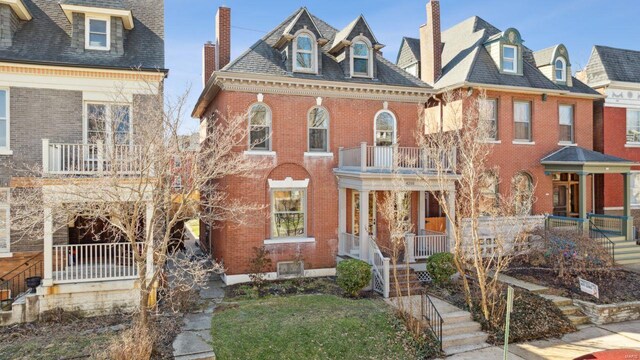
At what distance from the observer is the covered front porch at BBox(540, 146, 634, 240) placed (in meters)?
19.0

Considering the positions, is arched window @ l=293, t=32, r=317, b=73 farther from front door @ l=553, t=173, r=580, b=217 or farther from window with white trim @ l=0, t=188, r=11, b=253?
front door @ l=553, t=173, r=580, b=217

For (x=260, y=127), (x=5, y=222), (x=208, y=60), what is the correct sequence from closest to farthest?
(x=5, y=222) → (x=260, y=127) → (x=208, y=60)

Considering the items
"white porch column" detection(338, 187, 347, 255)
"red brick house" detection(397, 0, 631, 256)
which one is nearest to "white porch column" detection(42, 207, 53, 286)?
"white porch column" detection(338, 187, 347, 255)

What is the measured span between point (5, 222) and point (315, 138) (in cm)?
1124

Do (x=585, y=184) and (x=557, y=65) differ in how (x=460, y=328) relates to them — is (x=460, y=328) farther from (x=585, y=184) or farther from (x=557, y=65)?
(x=557, y=65)

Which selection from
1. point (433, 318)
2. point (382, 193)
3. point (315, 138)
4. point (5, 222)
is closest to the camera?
point (433, 318)

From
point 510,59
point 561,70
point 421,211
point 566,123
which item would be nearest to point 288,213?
point 421,211

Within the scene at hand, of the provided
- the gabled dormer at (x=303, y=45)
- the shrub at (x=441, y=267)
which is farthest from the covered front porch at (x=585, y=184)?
the gabled dormer at (x=303, y=45)

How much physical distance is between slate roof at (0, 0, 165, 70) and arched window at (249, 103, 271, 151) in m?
3.75

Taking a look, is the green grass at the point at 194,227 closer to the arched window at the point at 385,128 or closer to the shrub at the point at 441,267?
the arched window at the point at 385,128

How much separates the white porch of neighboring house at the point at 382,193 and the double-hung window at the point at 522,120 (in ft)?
19.9

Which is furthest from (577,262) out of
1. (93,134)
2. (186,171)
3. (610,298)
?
(93,134)

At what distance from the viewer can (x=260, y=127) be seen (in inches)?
632

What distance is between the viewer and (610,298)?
44.8 feet
